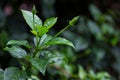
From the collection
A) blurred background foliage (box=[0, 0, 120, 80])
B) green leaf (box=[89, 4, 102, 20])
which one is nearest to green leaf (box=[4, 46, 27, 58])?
blurred background foliage (box=[0, 0, 120, 80])

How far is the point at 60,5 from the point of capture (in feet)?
9.71

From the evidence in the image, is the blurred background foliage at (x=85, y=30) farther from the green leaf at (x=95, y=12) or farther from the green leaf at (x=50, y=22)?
the green leaf at (x=50, y=22)

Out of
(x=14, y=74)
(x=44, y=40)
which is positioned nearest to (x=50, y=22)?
(x=44, y=40)

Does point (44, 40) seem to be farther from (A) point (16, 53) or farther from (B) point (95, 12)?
(B) point (95, 12)

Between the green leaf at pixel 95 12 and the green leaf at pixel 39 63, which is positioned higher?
the green leaf at pixel 95 12

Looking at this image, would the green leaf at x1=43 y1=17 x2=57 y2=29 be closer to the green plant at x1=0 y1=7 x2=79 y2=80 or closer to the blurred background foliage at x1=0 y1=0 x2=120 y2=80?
the green plant at x1=0 y1=7 x2=79 y2=80

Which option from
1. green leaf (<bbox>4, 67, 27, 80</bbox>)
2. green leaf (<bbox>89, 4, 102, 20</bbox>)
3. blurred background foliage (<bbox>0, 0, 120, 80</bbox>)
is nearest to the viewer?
green leaf (<bbox>4, 67, 27, 80</bbox>)

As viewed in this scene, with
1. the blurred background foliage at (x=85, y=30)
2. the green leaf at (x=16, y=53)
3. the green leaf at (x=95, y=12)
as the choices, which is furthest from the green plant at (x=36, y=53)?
the green leaf at (x=95, y=12)

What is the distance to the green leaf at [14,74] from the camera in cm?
88

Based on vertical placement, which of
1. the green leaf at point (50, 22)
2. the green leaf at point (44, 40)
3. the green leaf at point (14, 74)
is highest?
the green leaf at point (50, 22)

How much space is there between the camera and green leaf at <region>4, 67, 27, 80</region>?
88 cm

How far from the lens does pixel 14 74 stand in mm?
897

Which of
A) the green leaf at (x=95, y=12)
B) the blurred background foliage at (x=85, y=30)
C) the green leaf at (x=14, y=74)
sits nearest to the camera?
the green leaf at (x=14, y=74)

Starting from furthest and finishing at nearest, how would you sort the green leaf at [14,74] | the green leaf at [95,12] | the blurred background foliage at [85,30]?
the green leaf at [95,12] < the blurred background foliage at [85,30] < the green leaf at [14,74]
